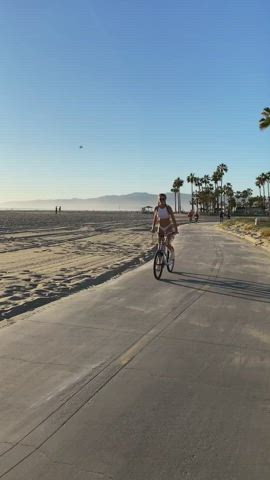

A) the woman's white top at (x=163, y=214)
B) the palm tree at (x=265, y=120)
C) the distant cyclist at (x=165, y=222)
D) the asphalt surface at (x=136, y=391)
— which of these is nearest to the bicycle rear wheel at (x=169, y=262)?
the distant cyclist at (x=165, y=222)

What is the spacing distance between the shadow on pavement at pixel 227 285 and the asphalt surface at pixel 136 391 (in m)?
0.99

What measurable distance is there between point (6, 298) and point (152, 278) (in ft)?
12.9

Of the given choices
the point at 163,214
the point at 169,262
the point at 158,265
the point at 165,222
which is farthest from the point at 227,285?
the point at 163,214

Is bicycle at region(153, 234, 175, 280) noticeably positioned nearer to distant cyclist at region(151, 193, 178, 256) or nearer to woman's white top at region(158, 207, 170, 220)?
distant cyclist at region(151, 193, 178, 256)

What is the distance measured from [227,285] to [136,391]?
6649 millimetres

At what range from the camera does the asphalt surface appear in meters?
3.43

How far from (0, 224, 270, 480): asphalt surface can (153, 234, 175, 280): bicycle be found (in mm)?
2837

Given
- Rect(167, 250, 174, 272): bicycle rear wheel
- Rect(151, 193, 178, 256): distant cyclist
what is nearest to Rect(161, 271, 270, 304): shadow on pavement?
Rect(167, 250, 174, 272): bicycle rear wheel

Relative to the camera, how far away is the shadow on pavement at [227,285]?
985 cm

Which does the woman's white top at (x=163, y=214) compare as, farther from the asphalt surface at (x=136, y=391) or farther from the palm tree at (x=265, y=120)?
the palm tree at (x=265, y=120)

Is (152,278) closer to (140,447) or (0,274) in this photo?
(0,274)

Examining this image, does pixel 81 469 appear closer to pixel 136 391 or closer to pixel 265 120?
pixel 136 391

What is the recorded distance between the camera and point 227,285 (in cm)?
1100

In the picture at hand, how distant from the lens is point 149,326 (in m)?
7.12
